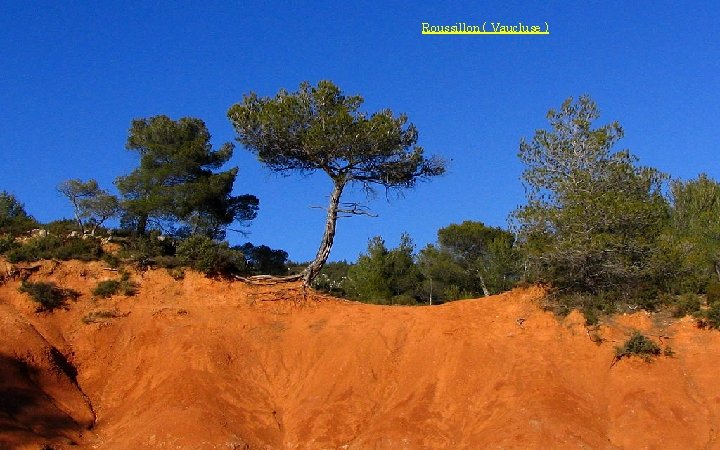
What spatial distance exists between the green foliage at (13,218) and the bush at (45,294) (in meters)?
4.98

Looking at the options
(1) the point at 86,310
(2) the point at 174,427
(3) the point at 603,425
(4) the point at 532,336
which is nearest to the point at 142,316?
(1) the point at 86,310

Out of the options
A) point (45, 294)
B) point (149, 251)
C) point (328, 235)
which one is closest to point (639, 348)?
point (328, 235)

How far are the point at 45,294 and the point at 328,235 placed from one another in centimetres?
1212

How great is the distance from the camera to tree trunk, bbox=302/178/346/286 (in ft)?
109

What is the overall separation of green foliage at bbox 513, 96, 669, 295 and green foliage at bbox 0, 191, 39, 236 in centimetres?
2276

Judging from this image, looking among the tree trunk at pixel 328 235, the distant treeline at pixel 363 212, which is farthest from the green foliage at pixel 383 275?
the tree trunk at pixel 328 235

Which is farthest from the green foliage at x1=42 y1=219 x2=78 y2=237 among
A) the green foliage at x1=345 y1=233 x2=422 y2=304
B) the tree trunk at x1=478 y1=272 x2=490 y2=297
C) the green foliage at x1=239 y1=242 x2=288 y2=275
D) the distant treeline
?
the tree trunk at x1=478 y1=272 x2=490 y2=297

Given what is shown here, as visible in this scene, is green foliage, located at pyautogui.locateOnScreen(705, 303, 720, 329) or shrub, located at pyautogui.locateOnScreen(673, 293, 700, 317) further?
shrub, located at pyautogui.locateOnScreen(673, 293, 700, 317)

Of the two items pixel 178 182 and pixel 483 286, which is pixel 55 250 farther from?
pixel 483 286

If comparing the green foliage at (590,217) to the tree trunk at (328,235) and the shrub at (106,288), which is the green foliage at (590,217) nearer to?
the tree trunk at (328,235)

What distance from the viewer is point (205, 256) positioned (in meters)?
32.8

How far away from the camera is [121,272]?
32469 millimetres

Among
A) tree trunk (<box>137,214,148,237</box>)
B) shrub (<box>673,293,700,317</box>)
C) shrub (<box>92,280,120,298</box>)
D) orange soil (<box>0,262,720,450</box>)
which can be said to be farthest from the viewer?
tree trunk (<box>137,214,148,237</box>)

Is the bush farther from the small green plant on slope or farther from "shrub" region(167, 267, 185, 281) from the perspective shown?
the small green plant on slope
